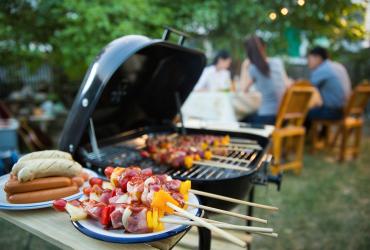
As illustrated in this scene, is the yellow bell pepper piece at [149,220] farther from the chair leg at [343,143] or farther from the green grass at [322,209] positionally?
the chair leg at [343,143]

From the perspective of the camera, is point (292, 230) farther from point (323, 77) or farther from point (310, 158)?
point (323, 77)

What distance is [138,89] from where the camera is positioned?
7.15 feet

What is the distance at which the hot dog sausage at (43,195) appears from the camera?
1.03 metres

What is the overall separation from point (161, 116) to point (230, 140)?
71cm

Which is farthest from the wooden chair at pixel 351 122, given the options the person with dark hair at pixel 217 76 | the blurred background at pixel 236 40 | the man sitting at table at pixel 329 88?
the person with dark hair at pixel 217 76

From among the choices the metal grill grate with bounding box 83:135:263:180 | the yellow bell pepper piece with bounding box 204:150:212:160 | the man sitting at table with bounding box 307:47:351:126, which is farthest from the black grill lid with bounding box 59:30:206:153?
the man sitting at table with bounding box 307:47:351:126

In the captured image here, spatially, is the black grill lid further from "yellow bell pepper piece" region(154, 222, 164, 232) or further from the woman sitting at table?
the woman sitting at table

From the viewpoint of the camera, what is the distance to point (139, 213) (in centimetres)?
83

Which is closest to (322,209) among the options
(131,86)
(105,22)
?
(131,86)

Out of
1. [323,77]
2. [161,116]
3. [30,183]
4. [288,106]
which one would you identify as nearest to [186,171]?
[30,183]

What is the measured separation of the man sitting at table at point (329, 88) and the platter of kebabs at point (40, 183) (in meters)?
5.20

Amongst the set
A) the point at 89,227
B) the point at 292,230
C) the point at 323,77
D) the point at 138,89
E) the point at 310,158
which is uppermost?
the point at 323,77

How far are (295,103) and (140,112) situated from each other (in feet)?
9.19

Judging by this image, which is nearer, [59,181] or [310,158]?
[59,181]
